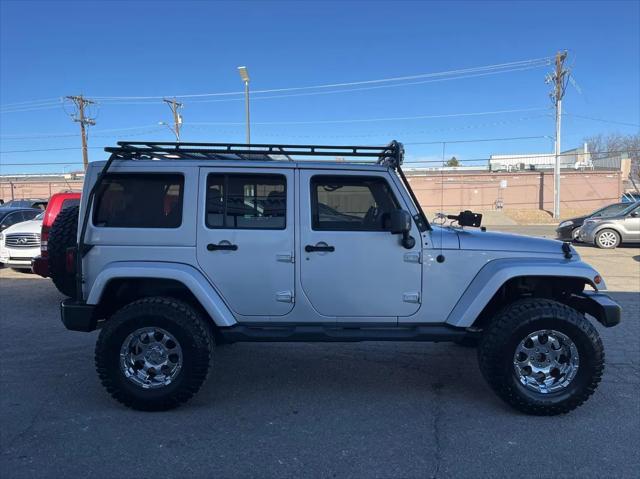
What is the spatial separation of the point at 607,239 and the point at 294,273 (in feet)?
46.8

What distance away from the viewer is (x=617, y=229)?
14.9 meters

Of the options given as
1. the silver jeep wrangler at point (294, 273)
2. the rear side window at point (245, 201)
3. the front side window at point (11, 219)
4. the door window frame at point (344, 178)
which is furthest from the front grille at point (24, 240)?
the door window frame at point (344, 178)

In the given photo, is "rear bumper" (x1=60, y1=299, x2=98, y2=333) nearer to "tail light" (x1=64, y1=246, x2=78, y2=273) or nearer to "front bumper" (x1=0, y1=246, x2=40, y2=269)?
"tail light" (x1=64, y1=246, x2=78, y2=273)

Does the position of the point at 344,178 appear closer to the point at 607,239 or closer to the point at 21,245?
the point at 21,245

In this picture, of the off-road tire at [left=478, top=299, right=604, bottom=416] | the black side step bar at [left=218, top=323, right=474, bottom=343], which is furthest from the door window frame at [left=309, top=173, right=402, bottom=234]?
the off-road tire at [left=478, top=299, right=604, bottom=416]

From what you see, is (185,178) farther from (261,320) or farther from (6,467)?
(6,467)

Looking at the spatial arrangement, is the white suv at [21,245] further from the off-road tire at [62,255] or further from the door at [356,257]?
the door at [356,257]

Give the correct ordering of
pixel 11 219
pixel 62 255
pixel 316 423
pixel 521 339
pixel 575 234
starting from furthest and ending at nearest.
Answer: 1. pixel 575 234
2. pixel 11 219
3. pixel 62 255
4. pixel 521 339
5. pixel 316 423

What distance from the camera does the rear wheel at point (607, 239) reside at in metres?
14.9

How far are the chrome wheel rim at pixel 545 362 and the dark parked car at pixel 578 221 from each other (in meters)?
13.7

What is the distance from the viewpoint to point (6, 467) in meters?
3.12

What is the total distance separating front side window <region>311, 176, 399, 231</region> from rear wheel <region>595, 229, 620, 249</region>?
13627 mm

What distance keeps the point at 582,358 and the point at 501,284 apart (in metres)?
0.87

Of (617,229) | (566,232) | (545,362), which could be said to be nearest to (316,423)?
(545,362)
